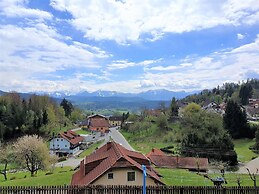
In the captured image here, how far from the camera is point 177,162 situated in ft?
129

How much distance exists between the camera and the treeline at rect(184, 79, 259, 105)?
375 feet

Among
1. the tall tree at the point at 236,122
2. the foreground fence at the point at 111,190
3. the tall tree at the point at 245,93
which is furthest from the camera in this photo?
the tall tree at the point at 245,93

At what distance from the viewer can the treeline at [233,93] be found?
11425cm

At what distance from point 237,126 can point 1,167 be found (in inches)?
1735

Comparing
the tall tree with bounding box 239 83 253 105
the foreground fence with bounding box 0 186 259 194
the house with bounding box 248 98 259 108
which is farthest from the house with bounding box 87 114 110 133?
the foreground fence with bounding box 0 186 259 194

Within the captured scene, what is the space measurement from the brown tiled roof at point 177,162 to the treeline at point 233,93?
75.6 metres

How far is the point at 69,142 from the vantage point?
2643 inches

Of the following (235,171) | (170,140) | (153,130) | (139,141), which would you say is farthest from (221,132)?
(153,130)

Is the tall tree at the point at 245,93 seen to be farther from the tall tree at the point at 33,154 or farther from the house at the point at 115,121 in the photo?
the tall tree at the point at 33,154

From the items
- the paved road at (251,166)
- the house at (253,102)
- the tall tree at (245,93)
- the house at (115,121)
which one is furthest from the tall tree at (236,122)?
the house at (115,121)

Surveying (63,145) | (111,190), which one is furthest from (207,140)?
(111,190)

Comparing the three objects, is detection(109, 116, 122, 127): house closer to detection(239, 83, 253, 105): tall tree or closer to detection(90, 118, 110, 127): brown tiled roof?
detection(90, 118, 110, 127): brown tiled roof

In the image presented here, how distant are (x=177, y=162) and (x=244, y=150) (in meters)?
21.8

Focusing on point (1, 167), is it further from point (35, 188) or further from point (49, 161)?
point (35, 188)
